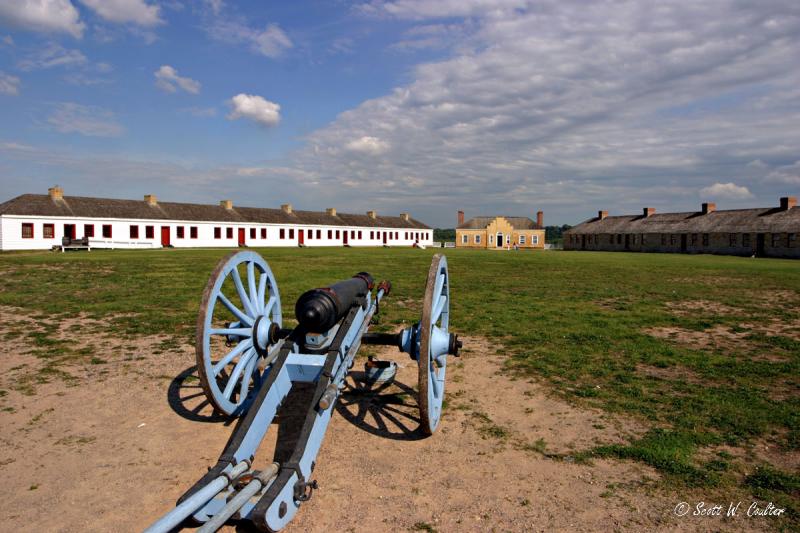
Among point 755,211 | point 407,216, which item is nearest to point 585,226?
point 755,211

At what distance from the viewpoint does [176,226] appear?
4481 centimetres

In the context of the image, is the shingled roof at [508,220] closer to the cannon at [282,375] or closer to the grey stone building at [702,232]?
the grey stone building at [702,232]

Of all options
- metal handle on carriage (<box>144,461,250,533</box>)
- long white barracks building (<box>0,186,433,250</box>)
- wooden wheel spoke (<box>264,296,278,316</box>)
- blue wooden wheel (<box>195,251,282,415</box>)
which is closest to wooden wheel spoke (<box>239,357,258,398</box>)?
blue wooden wheel (<box>195,251,282,415</box>)

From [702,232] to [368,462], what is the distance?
5675cm

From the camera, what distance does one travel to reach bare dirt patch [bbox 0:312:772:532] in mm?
3123

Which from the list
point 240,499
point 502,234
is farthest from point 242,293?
point 502,234

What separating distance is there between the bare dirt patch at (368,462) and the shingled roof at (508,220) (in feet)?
240

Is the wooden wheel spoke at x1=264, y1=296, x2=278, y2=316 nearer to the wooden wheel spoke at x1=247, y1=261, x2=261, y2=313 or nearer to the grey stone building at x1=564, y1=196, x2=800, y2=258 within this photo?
the wooden wheel spoke at x1=247, y1=261, x2=261, y2=313

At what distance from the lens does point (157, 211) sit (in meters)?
44.9

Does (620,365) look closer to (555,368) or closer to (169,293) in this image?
(555,368)

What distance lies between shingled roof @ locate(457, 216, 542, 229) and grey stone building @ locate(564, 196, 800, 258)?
9177 millimetres

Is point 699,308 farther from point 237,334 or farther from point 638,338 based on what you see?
point 237,334

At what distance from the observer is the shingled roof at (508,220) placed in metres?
76.9

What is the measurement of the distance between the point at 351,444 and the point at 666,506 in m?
2.47
